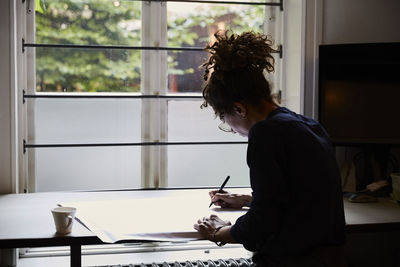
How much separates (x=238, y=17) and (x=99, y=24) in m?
0.80

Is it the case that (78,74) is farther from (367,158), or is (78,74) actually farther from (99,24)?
(367,158)

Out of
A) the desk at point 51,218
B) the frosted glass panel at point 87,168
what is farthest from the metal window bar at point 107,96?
the desk at point 51,218

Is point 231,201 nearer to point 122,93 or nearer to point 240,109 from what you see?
point 240,109

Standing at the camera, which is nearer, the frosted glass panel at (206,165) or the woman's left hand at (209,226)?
the woman's left hand at (209,226)

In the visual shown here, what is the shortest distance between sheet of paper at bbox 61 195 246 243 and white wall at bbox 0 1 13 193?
61 cm

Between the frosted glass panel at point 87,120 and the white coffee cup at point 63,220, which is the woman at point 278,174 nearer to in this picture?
the white coffee cup at point 63,220

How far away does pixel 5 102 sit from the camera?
2.57m

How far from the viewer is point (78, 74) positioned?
281cm

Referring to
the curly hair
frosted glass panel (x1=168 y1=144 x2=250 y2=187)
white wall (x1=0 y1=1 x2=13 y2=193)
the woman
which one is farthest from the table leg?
frosted glass panel (x1=168 y1=144 x2=250 y2=187)

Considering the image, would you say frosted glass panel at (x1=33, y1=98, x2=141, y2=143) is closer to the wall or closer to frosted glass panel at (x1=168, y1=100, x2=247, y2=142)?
frosted glass panel at (x1=168, y1=100, x2=247, y2=142)

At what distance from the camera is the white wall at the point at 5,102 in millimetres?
2543

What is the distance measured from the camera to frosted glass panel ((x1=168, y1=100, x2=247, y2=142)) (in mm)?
2951

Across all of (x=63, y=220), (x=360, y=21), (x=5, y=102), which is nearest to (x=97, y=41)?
(x=5, y=102)

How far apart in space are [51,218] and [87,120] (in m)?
0.91
